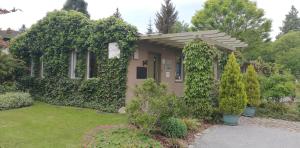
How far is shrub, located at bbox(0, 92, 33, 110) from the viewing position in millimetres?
10089

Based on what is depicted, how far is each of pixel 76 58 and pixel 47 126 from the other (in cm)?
501

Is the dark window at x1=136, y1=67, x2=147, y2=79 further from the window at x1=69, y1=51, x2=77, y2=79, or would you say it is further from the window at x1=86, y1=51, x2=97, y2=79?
the window at x1=69, y1=51, x2=77, y2=79

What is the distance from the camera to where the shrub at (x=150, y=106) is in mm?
5961

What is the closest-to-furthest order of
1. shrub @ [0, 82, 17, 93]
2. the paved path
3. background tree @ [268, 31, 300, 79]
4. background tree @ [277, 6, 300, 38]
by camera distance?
1. the paved path
2. shrub @ [0, 82, 17, 93]
3. background tree @ [268, 31, 300, 79]
4. background tree @ [277, 6, 300, 38]

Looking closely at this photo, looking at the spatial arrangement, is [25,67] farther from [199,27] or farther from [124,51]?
[199,27]

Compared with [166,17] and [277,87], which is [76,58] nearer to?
[277,87]

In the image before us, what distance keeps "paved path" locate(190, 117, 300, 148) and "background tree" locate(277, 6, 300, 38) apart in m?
50.3

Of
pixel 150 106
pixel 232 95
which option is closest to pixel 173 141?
pixel 150 106

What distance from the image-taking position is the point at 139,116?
5992 millimetres

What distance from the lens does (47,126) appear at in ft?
23.8

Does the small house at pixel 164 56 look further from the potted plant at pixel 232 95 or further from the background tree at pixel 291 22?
the background tree at pixel 291 22

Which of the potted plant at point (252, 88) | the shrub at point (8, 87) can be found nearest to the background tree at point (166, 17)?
the shrub at point (8, 87)

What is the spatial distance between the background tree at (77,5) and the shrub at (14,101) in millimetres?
12905

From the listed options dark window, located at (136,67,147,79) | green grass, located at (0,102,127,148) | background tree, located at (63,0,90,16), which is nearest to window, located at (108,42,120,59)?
dark window, located at (136,67,147,79)
